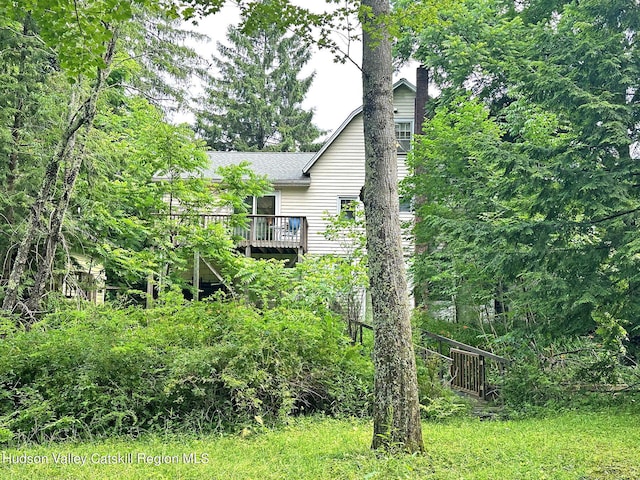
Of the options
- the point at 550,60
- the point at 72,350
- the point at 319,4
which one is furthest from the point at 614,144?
the point at 72,350

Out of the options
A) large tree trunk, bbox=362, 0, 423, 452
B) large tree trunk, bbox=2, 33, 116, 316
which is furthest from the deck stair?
large tree trunk, bbox=2, 33, 116, 316

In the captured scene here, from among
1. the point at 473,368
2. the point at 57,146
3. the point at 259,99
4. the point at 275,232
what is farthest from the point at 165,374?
the point at 259,99

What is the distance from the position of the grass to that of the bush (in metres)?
0.53

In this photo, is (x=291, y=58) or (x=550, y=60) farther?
(x=291, y=58)

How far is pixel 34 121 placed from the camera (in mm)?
10055

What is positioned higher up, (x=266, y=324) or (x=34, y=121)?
(x=34, y=121)

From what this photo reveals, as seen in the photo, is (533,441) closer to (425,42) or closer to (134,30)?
(134,30)

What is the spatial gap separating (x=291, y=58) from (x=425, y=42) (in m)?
18.9

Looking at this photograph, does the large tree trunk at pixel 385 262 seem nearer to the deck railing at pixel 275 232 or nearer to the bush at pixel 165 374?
the bush at pixel 165 374

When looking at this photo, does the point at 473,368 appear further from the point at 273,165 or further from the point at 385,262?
the point at 273,165

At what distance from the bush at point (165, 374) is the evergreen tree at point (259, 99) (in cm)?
2614

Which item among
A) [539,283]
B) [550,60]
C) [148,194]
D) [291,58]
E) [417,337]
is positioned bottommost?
[417,337]

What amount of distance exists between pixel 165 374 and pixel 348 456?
9.97 ft

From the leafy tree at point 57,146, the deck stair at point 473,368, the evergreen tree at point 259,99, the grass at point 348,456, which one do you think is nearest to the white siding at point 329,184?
the deck stair at point 473,368
